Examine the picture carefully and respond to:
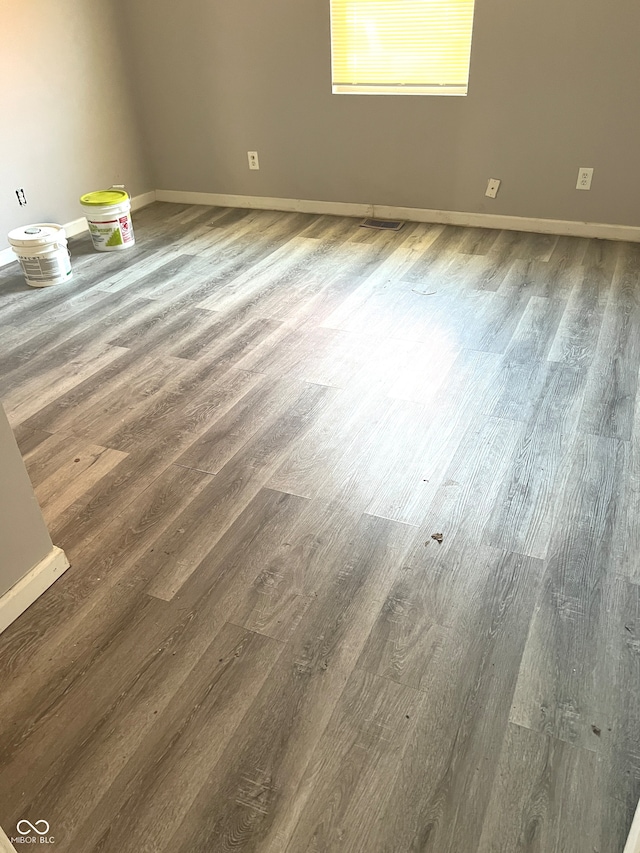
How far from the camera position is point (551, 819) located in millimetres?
1152

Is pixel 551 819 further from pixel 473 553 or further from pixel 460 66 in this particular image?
pixel 460 66

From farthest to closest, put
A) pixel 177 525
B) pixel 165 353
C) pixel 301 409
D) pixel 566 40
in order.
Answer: pixel 566 40 < pixel 165 353 < pixel 301 409 < pixel 177 525

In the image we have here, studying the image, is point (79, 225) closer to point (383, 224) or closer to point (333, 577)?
point (383, 224)

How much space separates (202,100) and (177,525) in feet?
11.5

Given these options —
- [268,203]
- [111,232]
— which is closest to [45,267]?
[111,232]

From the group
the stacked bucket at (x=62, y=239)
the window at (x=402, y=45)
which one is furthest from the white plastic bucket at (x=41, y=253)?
the window at (x=402, y=45)

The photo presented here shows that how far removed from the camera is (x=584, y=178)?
3.54 metres

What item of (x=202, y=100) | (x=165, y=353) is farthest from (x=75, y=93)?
(x=165, y=353)

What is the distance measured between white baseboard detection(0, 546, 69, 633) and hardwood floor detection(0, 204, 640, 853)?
3 centimetres

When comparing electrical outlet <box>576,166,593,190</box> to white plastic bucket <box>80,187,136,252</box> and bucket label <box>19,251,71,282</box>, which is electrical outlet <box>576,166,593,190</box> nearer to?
white plastic bucket <box>80,187,136,252</box>

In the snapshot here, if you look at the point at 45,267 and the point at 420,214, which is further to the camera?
the point at 420,214

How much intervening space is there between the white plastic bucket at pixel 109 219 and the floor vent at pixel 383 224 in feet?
4.88

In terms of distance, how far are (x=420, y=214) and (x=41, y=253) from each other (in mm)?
2287

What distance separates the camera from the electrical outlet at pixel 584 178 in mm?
3514
